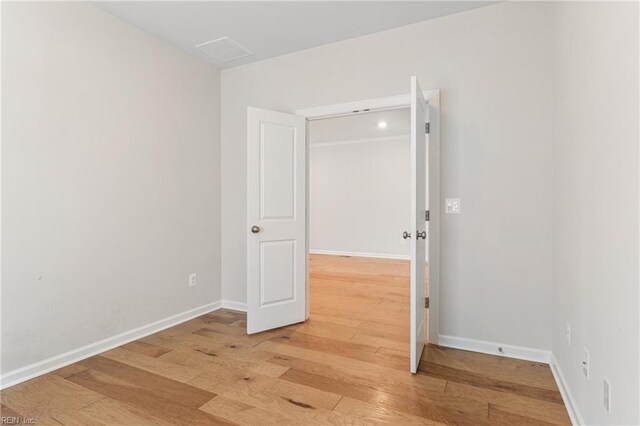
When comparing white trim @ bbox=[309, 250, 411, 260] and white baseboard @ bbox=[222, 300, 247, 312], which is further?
white trim @ bbox=[309, 250, 411, 260]

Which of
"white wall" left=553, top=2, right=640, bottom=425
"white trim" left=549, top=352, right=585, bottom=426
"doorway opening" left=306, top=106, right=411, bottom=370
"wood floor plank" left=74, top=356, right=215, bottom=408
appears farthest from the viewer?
"doorway opening" left=306, top=106, right=411, bottom=370

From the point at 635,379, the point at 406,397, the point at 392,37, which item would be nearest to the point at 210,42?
the point at 392,37

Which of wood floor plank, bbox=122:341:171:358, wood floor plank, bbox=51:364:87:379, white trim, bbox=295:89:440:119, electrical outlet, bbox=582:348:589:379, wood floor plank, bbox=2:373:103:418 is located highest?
white trim, bbox=295:89:440:119

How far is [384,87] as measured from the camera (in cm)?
284

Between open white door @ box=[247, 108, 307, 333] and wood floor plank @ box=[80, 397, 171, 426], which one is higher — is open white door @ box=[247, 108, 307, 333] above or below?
above

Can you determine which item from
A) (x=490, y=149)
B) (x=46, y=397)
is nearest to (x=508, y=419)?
(x=490, y=149)

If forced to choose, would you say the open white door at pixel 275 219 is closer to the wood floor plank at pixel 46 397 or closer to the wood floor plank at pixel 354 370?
the wood floor plank at pixel 354 370

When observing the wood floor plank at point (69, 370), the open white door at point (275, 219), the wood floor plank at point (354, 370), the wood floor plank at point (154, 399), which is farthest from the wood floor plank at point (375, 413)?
the wood floor plank at point (69, 370)

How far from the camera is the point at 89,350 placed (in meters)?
2.45

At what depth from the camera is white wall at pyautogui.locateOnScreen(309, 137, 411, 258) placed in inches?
276

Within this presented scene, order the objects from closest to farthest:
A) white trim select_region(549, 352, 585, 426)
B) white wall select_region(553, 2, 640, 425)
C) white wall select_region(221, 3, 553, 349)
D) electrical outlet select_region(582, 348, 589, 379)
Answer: white wall select_region(553, 2, 640, 425)
electrical outlet select_region(582, 348, 589, 379)
white trim select_region(549, 352, 585, 426)
white wall select_region(221, 3, 553, 349)

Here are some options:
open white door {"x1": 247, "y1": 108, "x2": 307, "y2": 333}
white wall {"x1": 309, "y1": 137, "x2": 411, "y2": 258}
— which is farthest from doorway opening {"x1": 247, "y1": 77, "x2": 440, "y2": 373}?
white wall {"x1": 309, "y1": 137, "x2": 411, "y2": 258}

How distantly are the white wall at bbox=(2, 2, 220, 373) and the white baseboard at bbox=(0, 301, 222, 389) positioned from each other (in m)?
0.05

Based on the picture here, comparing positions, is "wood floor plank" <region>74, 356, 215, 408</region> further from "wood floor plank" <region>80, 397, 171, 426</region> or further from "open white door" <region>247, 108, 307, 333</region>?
"open white door" <region>247, 108, 307, 333</region>
